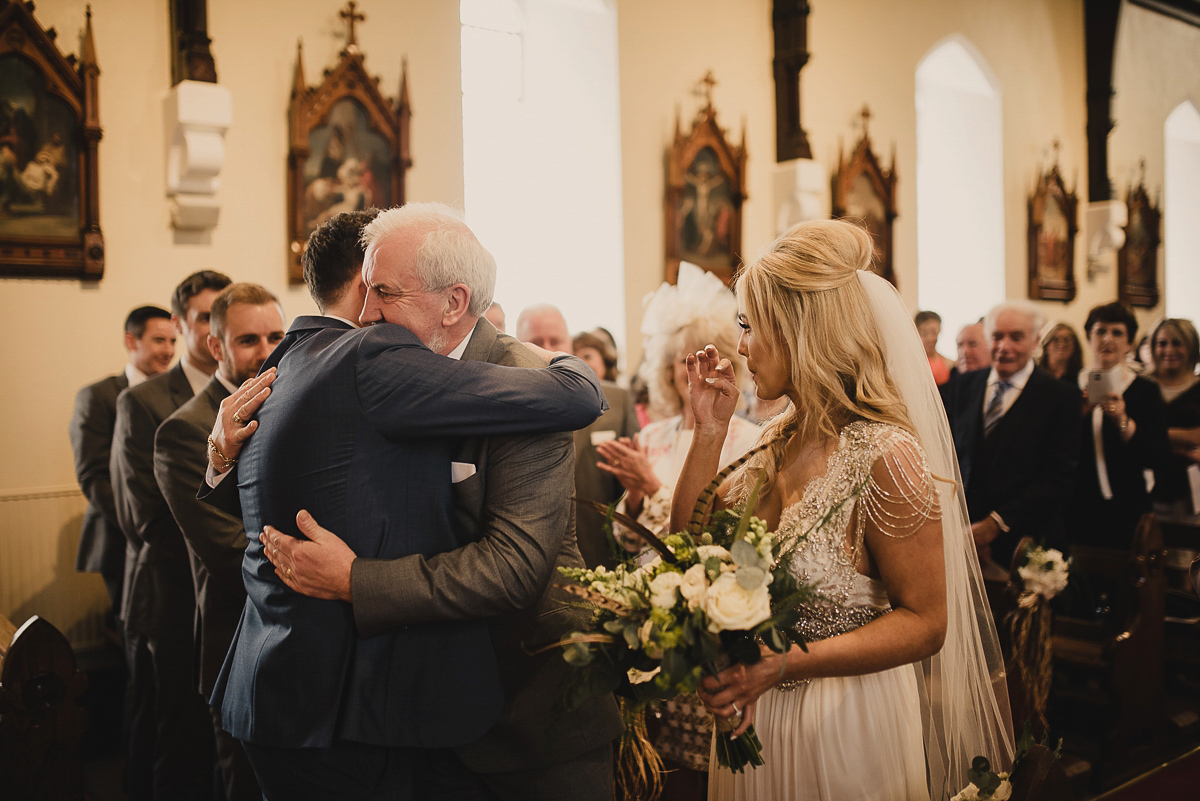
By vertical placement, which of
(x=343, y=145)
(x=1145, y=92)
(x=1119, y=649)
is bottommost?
(x=1119, y=649)

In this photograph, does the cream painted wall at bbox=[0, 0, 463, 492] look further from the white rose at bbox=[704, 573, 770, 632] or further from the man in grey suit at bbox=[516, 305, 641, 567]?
the white rose at bbox=[704, 573, 770, 632]

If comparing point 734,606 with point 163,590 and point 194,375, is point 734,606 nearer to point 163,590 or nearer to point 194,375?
point 163,590

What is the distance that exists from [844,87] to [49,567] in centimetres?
750

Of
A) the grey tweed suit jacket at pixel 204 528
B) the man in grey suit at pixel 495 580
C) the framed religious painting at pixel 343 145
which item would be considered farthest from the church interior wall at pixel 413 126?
the man in grey suit at pixel 495 580

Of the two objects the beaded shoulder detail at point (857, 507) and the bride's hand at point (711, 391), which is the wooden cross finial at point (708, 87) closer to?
the bride's hand at point (711, 391)

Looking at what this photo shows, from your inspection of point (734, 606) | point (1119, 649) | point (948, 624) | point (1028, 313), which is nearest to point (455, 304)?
point (734, 606)

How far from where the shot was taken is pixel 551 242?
24.4 ft

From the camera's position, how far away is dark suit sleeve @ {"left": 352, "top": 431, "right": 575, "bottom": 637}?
1686mm

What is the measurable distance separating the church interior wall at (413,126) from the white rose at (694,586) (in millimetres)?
4669

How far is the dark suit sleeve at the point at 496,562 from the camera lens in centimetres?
169

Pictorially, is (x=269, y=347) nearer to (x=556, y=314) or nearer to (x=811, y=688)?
(x=556, y=314)

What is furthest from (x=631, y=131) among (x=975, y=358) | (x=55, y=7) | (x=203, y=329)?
(x=203, y=329)

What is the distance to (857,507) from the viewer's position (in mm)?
1954

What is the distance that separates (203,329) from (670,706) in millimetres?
2326
